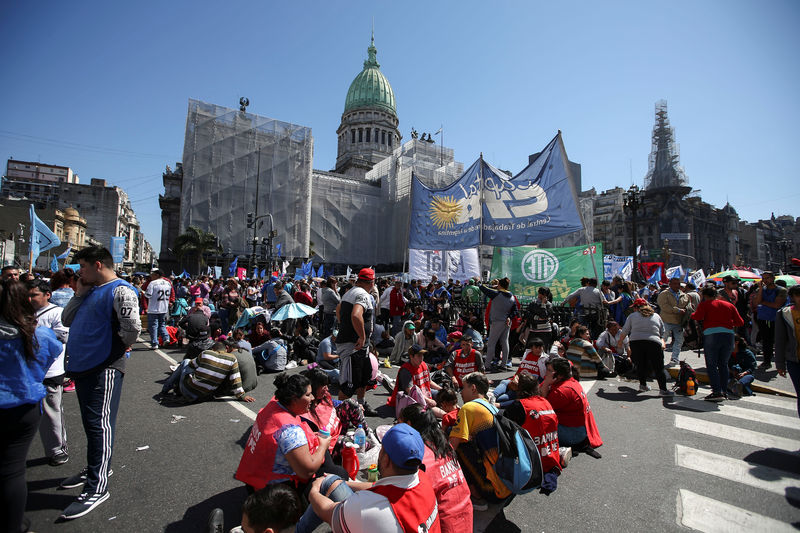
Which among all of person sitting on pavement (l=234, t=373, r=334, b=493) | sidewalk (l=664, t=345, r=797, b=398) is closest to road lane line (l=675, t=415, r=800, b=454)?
sidewalk (l=664, t=345, r=797, b=398)

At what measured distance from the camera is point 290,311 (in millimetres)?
9391

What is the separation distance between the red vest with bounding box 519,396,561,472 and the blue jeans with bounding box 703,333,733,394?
4464mm

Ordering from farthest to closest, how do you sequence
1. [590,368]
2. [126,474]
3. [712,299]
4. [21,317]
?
[590,368] < [712,299] < [126,474] < [21,317]

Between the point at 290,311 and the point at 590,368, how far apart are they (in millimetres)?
6523

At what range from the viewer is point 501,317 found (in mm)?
8578

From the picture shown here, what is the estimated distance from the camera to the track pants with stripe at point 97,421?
3.25 m

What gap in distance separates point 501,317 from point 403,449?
668cm

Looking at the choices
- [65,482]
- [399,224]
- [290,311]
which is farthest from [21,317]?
[399,224]

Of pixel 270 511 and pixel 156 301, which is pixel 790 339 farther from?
pixel 156 301

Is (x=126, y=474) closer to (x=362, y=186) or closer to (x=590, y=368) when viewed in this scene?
(x=590, y=368)

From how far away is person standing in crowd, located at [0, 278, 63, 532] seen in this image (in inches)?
100

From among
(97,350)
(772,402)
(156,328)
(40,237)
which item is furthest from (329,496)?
(40,237)

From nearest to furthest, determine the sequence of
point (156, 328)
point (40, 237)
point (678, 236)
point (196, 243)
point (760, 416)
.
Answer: point (760, 416)
point (156, 328)
point (40, 237)
point (196, 243)
point (678, 236)

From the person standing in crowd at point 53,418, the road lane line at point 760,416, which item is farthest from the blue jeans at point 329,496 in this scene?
the road lane line at point 760,416
